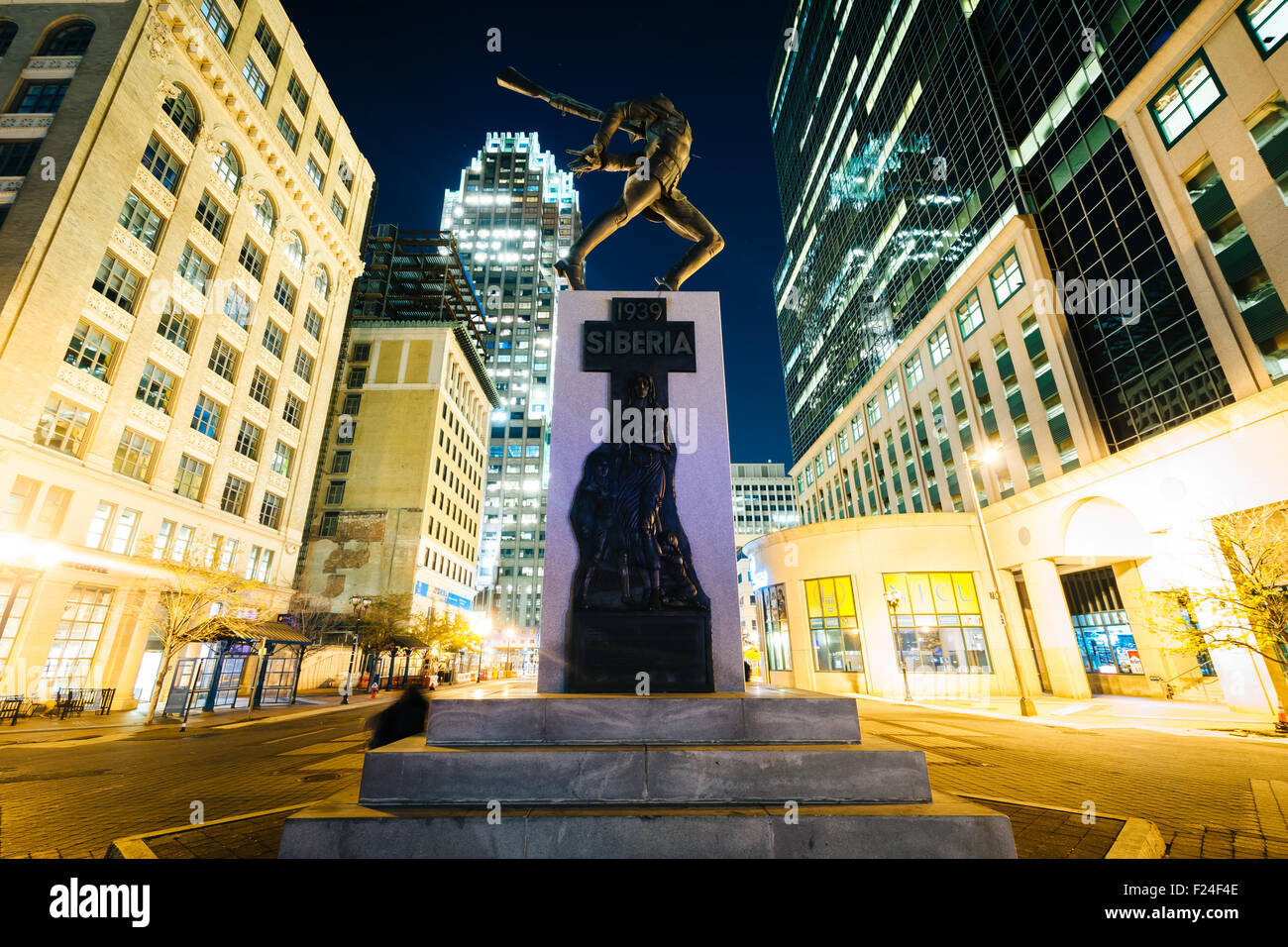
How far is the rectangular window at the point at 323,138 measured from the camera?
4200 cm

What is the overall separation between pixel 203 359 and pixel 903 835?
39.1 metres

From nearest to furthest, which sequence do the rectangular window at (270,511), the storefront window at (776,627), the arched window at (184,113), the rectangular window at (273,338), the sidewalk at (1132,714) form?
the sidewalk at (1132,714) < the arched window at (184,113) < the storefront window at (776,627) < the rectangular window at (270,511) < the rectangular window at (273,338)

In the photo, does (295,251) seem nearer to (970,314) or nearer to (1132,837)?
(970,314)

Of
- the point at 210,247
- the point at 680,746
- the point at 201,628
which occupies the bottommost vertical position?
the point at 680,746

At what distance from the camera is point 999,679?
27125 millimetres

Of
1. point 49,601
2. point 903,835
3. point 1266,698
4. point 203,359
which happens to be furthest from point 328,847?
point 203,359

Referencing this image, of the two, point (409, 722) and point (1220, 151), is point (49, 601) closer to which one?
point (409, 722)

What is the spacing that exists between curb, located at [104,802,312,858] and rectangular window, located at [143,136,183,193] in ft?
117

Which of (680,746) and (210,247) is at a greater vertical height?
(210,247)

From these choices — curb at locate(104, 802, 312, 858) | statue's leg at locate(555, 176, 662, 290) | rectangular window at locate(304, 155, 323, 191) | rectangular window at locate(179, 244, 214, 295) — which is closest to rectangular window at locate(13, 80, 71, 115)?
rectangular window at locate(179, 244, 214, 295)

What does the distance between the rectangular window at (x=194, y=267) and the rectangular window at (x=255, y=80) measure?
12549 mm

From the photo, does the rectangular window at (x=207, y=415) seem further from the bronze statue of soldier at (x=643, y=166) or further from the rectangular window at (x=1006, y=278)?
the rectangular window at (x=1006, y=278)

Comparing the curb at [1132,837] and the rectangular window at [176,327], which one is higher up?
the rectangular window at [176,327]

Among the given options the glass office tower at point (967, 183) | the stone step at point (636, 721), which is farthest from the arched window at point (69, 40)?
the glass office tower at point (967, 183)
